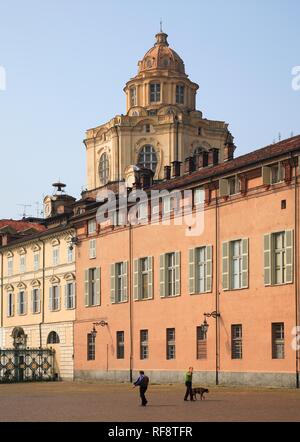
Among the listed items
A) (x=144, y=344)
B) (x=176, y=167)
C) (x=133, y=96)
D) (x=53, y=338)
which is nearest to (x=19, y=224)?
(x=133, y=96)

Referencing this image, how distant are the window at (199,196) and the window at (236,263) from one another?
4093 millimetres

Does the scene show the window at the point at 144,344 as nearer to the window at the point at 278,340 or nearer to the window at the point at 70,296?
the window at the point at 70,296

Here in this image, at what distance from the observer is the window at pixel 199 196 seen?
2292 inches

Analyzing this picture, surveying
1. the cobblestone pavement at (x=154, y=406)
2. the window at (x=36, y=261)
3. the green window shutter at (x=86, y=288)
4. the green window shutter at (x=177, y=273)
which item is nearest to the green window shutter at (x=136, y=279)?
the green window shutter at (x=177, y=273)

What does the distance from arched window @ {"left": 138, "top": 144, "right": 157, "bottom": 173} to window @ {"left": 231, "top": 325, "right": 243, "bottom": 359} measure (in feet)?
157

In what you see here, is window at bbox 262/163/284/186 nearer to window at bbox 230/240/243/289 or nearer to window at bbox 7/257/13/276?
window at bbox 230/240/243/289

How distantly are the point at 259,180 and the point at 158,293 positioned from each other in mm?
12442

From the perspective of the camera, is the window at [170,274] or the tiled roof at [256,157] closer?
the tiled roof at [256,157]

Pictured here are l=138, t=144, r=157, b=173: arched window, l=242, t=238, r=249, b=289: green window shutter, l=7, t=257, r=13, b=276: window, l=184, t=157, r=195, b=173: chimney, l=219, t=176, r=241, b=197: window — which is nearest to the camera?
l=242, t=238, r=249, b=289: green window shutter

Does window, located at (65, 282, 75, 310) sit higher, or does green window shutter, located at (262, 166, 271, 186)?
green window shutter, located at (262, 166, 271, 186)

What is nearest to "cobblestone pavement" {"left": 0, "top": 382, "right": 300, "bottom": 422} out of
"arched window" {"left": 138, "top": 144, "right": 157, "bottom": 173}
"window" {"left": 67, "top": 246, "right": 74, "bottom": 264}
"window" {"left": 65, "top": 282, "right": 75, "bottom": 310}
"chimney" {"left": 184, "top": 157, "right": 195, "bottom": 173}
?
"window" {"left": 65, "top": 282, "right": 75, "bottom": 310}

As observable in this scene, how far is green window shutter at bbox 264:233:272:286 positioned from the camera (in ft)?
170

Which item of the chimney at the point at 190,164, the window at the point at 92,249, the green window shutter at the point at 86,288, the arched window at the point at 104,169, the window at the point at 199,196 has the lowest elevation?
the green window shutter at the point at 86,288
